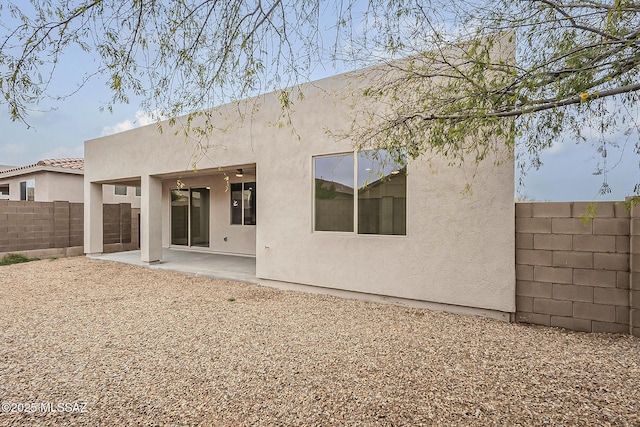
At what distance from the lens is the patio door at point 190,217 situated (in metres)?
12.7

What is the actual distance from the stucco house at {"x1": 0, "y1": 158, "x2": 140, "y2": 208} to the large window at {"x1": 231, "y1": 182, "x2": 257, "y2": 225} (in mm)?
9180

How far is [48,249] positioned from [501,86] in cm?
1476

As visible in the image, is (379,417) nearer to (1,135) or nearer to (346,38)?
(346,38)

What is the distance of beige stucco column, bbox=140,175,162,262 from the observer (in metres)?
9.66

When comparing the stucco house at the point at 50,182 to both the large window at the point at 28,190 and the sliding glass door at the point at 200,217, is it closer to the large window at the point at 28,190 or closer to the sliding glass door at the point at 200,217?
the large window at the point at 28,190

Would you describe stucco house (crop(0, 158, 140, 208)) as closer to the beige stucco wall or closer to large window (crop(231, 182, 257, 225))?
the beige stucco wall

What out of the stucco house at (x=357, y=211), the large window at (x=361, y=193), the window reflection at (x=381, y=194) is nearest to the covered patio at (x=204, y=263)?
the stucco house at (x=357, y=211)

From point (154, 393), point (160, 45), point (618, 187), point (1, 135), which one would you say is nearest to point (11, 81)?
point (1, 135)

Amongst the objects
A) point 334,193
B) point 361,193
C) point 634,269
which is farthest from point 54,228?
point 634,269

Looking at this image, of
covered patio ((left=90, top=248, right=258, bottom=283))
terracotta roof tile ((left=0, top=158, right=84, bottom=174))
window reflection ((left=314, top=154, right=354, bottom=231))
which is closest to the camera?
window reflection ((left=314, top=154, right=354, bottom=231))

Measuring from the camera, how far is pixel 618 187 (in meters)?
3.88

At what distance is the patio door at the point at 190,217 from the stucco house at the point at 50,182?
19.0 ft

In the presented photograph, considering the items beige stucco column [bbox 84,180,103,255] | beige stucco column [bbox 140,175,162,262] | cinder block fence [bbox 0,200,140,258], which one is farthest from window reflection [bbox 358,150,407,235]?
cinder block fence [bbox 0,200,140,258]

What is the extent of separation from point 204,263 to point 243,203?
8.69 ft
